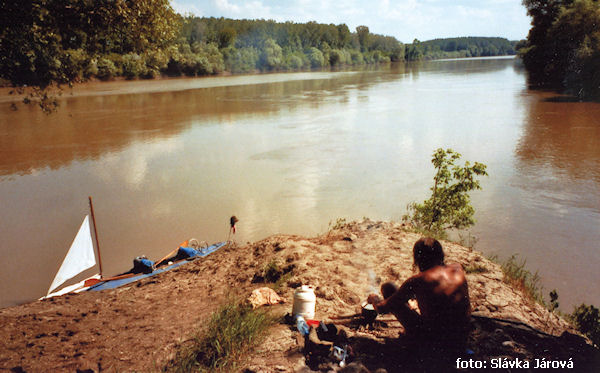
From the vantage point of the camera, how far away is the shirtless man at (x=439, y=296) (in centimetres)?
334

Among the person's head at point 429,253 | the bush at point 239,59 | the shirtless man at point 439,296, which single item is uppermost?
the bush at point 239,59

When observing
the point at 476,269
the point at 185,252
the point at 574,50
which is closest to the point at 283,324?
the point at 476,269

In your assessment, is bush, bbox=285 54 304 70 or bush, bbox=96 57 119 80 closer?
bush, bbox=96 57 119 80

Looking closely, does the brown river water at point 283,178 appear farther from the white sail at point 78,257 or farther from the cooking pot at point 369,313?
the cooking pot at point 369,313

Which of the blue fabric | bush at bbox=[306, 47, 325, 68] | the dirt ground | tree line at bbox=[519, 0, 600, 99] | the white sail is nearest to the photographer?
the dirt ground

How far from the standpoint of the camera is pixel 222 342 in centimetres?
372

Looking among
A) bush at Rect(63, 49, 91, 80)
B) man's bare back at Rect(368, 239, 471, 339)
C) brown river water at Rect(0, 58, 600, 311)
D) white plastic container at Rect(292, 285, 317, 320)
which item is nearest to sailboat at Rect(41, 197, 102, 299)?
brown river water at Rect(0, 58, 600, 311)

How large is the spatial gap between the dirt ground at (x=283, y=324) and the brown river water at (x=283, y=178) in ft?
9.60

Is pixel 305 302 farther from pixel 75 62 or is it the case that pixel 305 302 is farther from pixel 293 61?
pixel 293 61

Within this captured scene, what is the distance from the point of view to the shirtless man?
334 centimetres

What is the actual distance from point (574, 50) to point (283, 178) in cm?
3429

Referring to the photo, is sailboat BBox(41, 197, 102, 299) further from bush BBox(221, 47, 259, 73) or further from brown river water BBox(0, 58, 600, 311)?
bush BBox(221, 47, 259, 73)

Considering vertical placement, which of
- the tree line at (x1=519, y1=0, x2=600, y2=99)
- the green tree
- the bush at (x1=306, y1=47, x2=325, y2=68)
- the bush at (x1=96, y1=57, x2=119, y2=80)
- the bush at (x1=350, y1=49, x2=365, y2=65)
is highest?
the green tree

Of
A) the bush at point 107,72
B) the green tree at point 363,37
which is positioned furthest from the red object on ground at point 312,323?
the green tree at point 363,37
